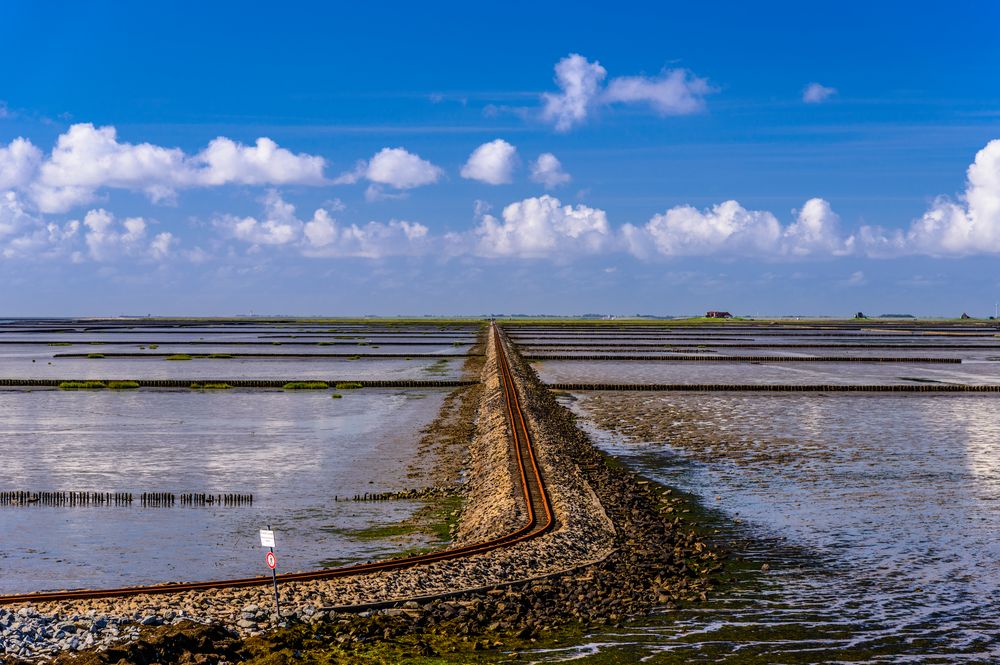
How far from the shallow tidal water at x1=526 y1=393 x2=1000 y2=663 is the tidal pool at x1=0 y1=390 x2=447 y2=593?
654 centimetres

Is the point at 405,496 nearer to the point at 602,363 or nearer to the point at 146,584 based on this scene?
the point at 146,584

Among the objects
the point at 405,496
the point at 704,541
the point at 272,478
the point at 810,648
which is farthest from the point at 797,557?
the point at 272,478

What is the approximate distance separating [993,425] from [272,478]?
1104 inches

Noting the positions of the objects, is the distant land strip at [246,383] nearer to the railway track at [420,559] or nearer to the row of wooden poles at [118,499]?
the railway track at [420,559]

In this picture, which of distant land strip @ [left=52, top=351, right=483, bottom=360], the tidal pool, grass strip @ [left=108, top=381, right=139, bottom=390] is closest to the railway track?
the tidal pool

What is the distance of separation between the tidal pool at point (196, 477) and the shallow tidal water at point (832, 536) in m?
6.54

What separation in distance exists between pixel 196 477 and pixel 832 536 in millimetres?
16236

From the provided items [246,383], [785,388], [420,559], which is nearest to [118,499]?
[420,559]

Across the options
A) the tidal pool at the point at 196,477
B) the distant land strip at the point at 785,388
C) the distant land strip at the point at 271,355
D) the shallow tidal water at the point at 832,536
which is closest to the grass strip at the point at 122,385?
the tidal pool at the point at 196,477

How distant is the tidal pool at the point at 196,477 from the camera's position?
56.1 ft

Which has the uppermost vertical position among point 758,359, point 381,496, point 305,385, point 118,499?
point 758,359

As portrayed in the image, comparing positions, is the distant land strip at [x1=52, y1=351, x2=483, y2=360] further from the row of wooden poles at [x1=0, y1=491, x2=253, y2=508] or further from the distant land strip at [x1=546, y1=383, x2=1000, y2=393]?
the row of wooden poles at [x1=0, y1=491, x2=253, y2=508]

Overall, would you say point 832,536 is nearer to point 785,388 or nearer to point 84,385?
point 785,388

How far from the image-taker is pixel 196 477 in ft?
84.4
